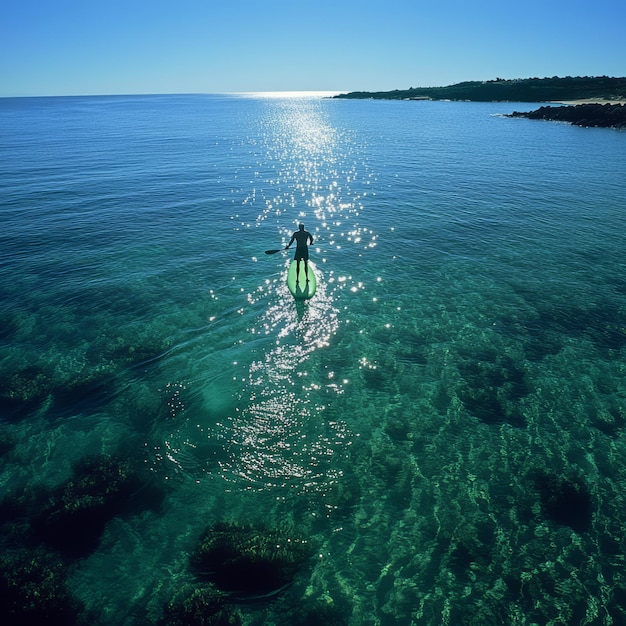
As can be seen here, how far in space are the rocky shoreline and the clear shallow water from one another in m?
80.8

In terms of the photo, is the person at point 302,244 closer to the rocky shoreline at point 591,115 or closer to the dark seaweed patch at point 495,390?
the dark seaweed patch at point 495,390

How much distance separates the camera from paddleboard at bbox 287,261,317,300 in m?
23.2

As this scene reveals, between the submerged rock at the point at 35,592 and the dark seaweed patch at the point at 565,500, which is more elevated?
the dark seaweed patch at the point at 565,500

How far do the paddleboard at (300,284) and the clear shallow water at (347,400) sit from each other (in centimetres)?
82

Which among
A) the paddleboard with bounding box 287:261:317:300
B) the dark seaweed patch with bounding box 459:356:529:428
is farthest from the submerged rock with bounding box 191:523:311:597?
the paddleboard with bounding box 287:261:317:300

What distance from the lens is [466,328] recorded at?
2034 cm

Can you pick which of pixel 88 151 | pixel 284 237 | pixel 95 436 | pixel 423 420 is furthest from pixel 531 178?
pixel 88 151

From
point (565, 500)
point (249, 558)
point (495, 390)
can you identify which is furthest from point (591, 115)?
point (249, 558)

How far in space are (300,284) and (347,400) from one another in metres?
10.1

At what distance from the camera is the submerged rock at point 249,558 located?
10000mm

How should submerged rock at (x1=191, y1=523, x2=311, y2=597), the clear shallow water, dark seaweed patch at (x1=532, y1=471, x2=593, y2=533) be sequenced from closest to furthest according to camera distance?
submerged rock at (x1=191, y1=523, x2=311, y2=597), the clear shallow water, dark seaweed patch at (x1=532, y1=471, x2=593, y2=533)

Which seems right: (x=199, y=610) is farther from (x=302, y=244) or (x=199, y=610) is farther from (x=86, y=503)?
(x=302, y=244)

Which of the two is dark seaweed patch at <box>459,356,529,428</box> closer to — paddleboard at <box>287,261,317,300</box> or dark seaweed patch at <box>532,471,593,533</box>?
dark seaweed patch at <box>532,471,593,533</box>

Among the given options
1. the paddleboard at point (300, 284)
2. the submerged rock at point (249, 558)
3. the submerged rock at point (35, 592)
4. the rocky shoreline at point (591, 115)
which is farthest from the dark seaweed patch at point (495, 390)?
the rocky shoreline at point (591, 115)
